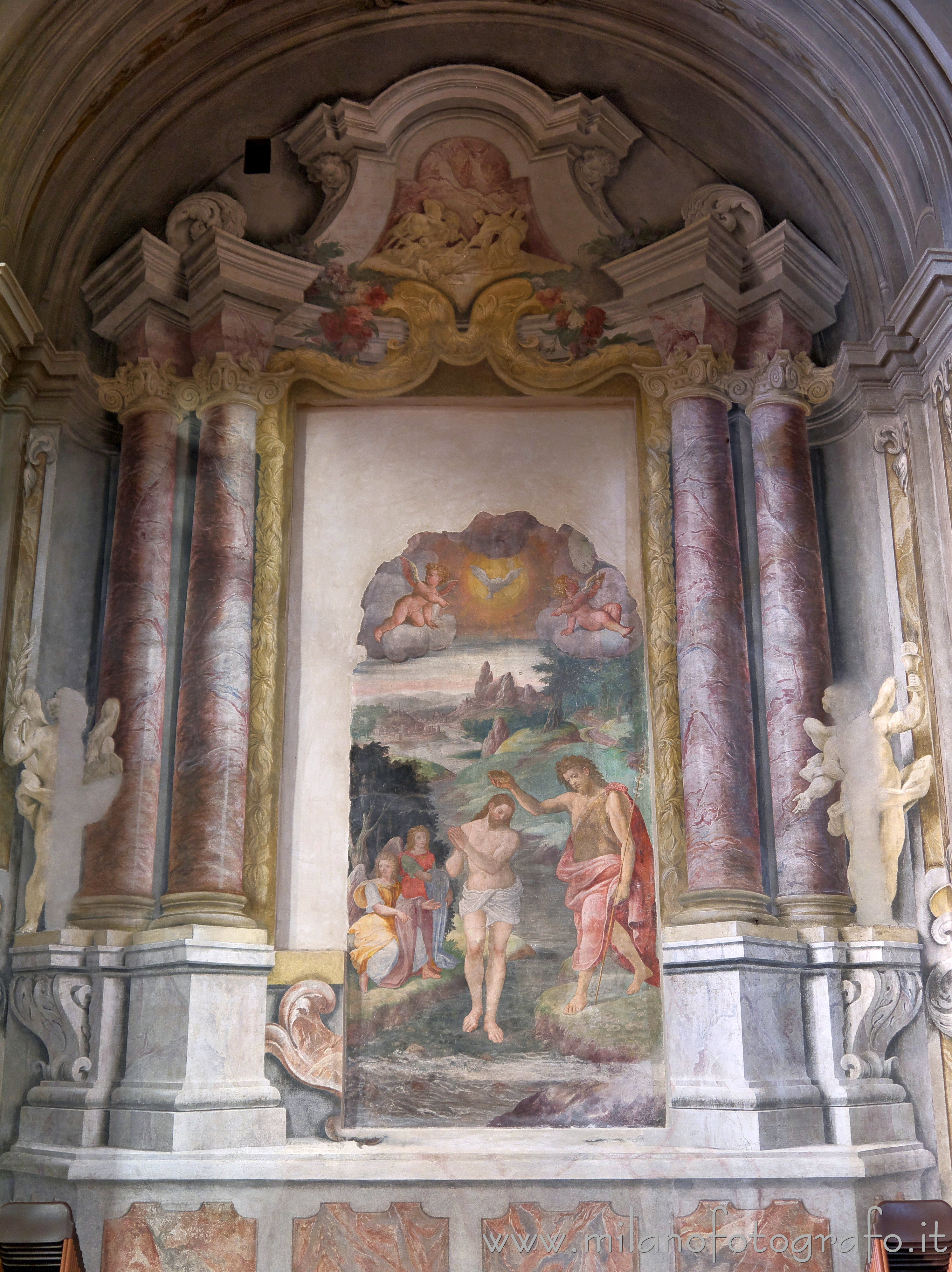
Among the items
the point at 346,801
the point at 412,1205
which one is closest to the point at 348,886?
the point at 346,801

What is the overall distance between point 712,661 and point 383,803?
2.25 meters

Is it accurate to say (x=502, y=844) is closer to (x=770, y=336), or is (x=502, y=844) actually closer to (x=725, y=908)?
(x=725, y=908)

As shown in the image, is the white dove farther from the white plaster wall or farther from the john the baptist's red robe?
the john the baptist's red robe

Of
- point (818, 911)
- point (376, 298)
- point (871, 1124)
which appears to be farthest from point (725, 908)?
point (376, 298)

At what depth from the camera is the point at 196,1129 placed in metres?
7.58

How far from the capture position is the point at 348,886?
8.52 m

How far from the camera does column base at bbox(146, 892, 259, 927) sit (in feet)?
26.6

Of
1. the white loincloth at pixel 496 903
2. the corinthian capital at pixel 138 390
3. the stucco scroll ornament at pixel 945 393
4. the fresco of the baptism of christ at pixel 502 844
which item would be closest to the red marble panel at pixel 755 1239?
the fresco of the baptism of christ at pixel 502 844

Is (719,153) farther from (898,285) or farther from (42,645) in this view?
(42,645)

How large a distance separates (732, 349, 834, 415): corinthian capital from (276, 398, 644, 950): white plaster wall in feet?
2.69

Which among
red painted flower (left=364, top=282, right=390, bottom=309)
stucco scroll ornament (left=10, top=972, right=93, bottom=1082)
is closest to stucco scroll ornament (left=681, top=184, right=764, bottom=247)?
red painted flower (left=364, top=282, right=390, bottom=309)

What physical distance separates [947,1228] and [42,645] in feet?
19.8

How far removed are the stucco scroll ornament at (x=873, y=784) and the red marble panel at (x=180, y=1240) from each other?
12.9ft

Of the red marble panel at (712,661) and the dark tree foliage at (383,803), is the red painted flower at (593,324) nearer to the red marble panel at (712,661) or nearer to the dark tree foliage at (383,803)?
the red marble panel at (712,661)
